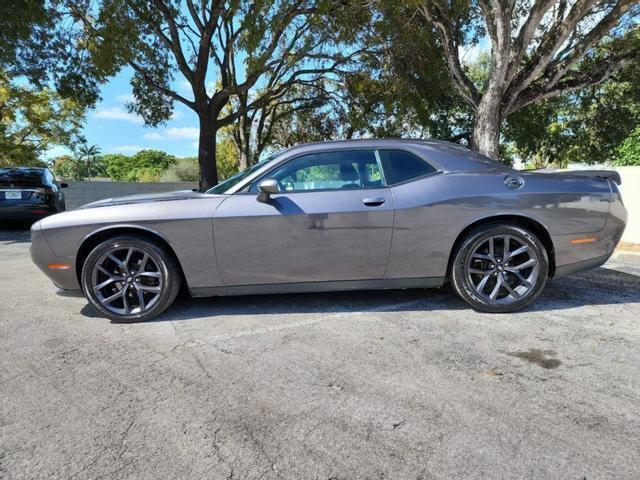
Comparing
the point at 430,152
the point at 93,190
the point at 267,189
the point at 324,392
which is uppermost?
the point at 430,152

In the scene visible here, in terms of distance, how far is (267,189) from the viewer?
3365mm

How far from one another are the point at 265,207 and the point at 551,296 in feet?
9.59

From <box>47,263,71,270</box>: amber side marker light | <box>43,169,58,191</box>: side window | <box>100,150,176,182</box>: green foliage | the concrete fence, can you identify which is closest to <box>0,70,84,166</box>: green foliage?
the concrete fence

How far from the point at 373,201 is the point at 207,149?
459 inches

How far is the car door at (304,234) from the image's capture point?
3.48m

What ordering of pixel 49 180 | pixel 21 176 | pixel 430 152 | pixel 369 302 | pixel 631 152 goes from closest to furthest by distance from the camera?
pixel 430 152 < pixel 369 302 < pixel 21 176 < pixel 49 180 < pixel 631 152

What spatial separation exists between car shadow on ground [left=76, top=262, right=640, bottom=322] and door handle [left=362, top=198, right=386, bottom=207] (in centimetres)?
94

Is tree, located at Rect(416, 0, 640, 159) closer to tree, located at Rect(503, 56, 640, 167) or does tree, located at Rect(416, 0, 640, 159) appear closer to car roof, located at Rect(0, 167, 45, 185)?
tree, located at Rect(503, 56, 640, 167)

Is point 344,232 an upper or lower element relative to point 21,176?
lower

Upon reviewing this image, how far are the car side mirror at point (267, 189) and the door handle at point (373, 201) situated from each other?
0.72 metres

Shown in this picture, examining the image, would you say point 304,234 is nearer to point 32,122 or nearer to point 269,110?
point 269,110

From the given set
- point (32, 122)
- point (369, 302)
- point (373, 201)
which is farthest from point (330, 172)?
point (32, 122)

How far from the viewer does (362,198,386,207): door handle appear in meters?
3.53

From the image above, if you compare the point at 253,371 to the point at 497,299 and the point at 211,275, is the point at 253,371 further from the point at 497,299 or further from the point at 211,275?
the point at 497,299
